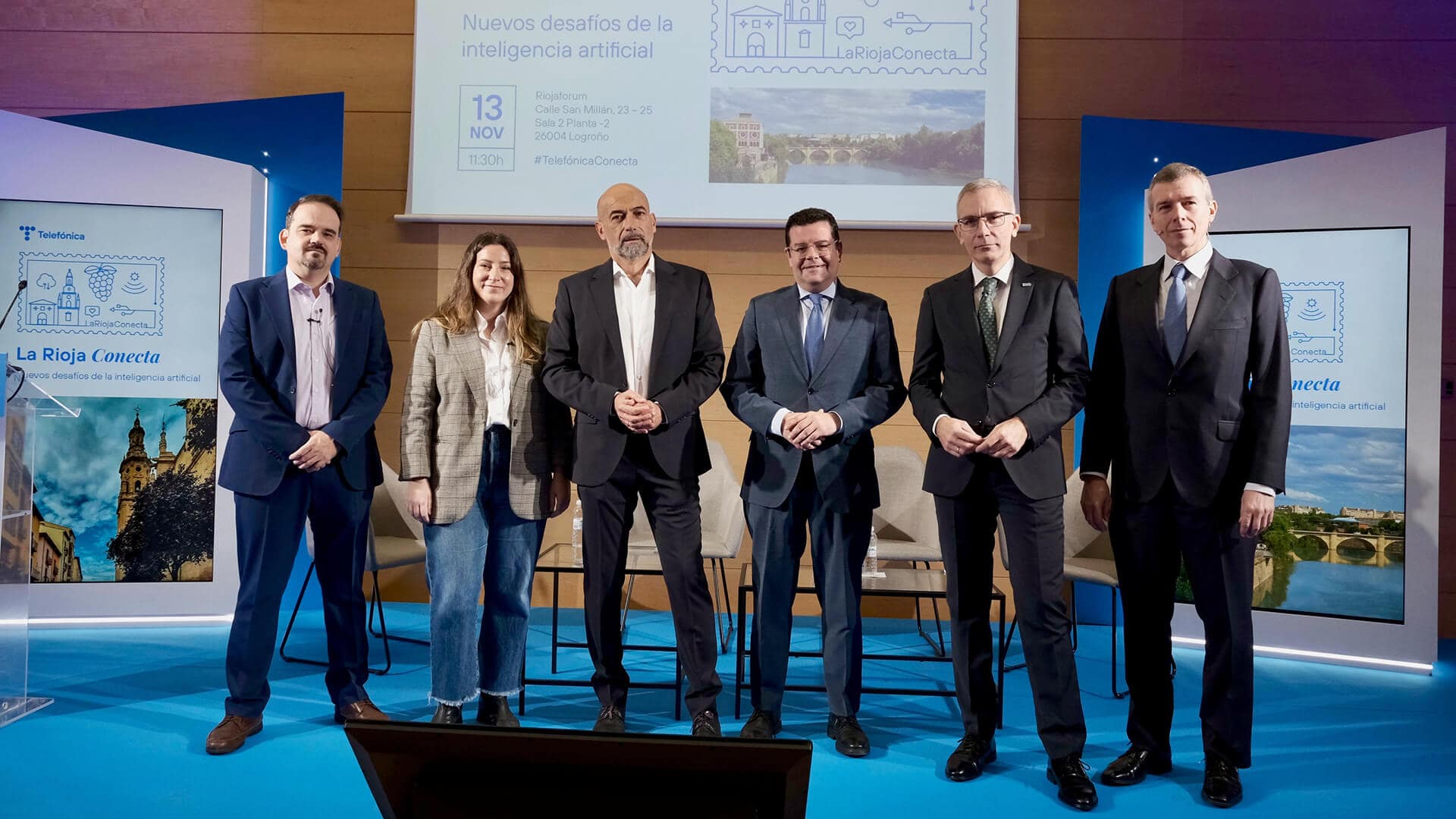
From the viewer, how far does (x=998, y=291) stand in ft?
9.31

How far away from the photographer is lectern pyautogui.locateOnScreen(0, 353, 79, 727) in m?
3.23

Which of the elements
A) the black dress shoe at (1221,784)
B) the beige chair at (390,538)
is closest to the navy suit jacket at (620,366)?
the beige chair at (390,538)

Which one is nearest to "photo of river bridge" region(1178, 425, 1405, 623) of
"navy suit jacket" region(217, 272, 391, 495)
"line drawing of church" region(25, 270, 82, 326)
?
"navy suit jacket" region(217, 272, 391, 495)

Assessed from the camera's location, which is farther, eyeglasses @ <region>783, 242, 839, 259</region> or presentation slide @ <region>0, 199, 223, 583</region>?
presentation slide @ <region>0, 199, 223, 583</region>

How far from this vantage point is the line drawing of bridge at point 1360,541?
433 centimetres

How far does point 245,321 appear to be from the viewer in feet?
10.1

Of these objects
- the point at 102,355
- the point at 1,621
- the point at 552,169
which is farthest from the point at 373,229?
the point at 1,621

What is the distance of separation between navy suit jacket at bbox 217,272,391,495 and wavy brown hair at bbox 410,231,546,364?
264mm

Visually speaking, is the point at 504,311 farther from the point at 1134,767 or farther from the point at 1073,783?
the point at 1134,767

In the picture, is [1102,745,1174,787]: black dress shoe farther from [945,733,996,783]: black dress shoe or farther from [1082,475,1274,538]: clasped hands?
[1082,475,1274,538]: clasped hands

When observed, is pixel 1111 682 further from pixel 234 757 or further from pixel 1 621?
pixel 1 621

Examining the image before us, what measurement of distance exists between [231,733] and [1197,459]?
302cm

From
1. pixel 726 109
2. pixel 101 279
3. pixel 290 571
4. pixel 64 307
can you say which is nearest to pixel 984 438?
pixel 290 571

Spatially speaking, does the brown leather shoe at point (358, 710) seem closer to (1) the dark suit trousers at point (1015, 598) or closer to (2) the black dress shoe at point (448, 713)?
(2) the black dress shoe at point (448, 713)
